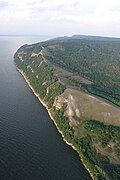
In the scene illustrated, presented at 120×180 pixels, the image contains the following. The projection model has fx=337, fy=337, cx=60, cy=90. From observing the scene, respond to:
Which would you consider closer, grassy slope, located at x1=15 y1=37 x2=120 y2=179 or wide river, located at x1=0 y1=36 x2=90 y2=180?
wide river, located at x1=0 y1=36 x2=90 y2=180

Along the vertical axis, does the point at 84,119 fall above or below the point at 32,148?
above

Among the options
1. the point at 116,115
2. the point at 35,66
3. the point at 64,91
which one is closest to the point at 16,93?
the point at 64,91

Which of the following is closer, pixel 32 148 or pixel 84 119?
pixel 32 148

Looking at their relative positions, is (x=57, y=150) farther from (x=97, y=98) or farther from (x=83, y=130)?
(x=97, y=98)

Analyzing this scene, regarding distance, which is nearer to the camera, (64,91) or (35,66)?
(64,91)
